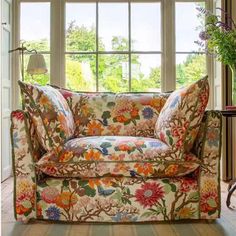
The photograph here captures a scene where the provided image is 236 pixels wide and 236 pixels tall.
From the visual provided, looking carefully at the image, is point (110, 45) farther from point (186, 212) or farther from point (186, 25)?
point (186, 212)

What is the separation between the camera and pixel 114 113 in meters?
2.51

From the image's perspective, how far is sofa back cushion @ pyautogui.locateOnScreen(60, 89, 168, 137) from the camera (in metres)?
2.45

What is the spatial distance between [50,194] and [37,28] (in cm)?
230

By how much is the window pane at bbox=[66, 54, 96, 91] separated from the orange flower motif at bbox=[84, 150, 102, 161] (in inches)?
71.5

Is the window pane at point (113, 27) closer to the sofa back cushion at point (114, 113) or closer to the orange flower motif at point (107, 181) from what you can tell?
the sofa back cushion at point (114, 113)

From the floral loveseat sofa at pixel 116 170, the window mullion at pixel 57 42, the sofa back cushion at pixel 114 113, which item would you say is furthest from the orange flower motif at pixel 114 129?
→ the window mullion at pixel 57 42

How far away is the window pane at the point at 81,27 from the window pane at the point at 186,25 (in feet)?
3.04

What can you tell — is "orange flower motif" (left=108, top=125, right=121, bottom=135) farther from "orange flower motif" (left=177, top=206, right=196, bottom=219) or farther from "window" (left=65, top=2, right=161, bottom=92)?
"window" (left=65, top=2, right=161, bottom=92)

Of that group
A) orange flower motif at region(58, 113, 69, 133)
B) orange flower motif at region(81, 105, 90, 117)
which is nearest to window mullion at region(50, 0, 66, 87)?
orange flower motif at region(81, 105, 90, 117)

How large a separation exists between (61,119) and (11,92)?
1.84 m

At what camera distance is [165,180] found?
198cm

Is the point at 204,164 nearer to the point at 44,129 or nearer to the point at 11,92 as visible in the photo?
the point at 44,129

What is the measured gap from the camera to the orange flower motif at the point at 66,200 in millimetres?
1960

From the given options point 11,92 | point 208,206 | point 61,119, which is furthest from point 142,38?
point 208,206
